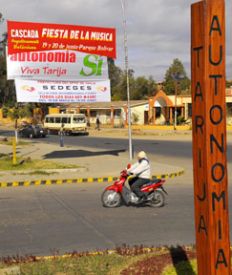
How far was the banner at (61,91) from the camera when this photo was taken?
2056 centimetres

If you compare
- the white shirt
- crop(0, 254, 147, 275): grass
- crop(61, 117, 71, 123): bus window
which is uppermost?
crop(61, 117, 71, 123): bus window

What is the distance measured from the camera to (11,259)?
6438 mm

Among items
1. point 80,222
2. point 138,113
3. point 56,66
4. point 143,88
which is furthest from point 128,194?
point 143,88

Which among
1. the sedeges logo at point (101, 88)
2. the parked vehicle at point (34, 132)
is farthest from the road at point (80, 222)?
the parked vehicle at point (34, 132)

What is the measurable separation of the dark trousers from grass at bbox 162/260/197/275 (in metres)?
5.31

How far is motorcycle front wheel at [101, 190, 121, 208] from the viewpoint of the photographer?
36.9ft

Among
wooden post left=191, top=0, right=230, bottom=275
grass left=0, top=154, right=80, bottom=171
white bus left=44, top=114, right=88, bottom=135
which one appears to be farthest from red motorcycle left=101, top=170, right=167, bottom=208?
white bus left=44, top=114, right=88, bottom=135

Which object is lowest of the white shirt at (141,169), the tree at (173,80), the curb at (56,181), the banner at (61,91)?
the curb at (56,181)

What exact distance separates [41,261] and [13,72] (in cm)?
1486

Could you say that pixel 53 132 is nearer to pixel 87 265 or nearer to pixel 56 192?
pixel 56 192

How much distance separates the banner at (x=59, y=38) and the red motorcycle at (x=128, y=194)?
10.7 m

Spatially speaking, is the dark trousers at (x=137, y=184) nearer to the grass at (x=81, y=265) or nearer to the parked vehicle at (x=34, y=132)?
the grass at (x=81, y=265)

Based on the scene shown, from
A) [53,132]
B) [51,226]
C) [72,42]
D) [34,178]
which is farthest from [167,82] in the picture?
[51,226]

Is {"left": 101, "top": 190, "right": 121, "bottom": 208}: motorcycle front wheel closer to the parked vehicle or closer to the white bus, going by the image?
the parked vehicle
